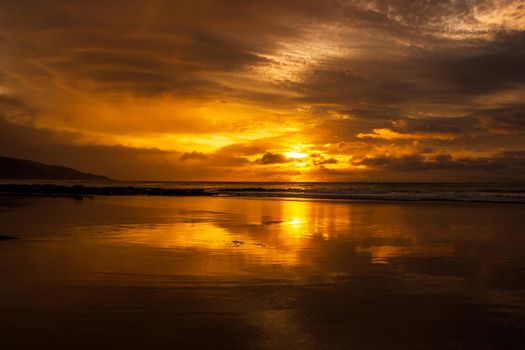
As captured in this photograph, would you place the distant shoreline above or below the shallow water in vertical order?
above

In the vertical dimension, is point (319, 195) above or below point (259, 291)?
above

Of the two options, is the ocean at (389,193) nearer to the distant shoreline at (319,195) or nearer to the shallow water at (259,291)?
the distant shoreline at (319,195)

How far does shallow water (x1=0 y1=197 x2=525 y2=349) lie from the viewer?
608cm

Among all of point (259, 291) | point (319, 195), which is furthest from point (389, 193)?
point (259, 291)

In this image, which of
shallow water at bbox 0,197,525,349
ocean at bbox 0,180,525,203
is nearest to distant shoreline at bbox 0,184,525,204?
ocean at bbox 0,180,525,203

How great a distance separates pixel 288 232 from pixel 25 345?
12288mm

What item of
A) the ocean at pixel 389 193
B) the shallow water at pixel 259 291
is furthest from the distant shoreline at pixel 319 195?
the shallow water at pixel 259 291

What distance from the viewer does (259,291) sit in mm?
8281

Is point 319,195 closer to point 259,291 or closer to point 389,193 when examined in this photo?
point 389,193

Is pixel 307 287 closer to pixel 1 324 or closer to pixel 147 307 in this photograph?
pixel 147 307

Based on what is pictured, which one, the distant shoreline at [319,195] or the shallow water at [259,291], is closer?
the shallow water at [259,291]

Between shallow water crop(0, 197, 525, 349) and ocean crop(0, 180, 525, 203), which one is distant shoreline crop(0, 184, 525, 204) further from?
shallow water crop(0, 197, 525, 349)

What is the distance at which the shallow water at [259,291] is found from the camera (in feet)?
19.9

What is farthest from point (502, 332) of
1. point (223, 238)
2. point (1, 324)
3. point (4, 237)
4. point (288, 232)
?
point (4, 237)
